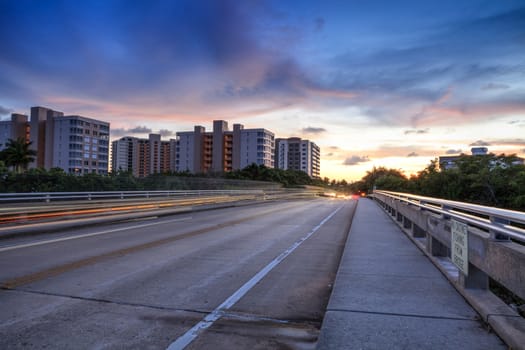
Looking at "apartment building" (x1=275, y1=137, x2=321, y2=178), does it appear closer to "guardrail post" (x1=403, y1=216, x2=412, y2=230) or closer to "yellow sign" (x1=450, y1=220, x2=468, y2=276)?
"guardrail post" (x1=403, y1=216, x2=412, y2=230)

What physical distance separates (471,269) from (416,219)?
5171mm

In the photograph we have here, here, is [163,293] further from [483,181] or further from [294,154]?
[294,154]

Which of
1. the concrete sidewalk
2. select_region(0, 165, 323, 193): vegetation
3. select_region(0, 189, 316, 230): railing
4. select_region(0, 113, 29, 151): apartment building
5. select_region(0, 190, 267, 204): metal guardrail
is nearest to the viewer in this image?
the concrete sidewalk

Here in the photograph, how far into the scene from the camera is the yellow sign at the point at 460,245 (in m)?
5.54

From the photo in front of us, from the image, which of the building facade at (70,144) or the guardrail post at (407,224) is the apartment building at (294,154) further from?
the guardrail post at (407,224)

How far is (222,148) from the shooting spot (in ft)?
427

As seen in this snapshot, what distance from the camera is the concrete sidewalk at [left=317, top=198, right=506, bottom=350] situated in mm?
4156

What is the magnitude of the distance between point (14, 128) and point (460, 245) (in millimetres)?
146793

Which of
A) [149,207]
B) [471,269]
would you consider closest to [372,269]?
[471,269]

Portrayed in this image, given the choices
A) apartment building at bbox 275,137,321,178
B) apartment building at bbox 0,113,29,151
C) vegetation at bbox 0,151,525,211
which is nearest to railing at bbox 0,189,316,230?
vegetation at bbox 0,151,525,211

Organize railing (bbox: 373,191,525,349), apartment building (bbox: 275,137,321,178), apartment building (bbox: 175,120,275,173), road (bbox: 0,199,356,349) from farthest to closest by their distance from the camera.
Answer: apartment building (bbox: 275,137,321,178)
apartment building (bbox: 175,120,275,173)
road (bbox: 0,199,356,349)
railing (bbox: 373,191,525,349)

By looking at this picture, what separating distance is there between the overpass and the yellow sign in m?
0.09

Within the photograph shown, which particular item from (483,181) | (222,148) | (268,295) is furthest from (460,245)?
(222,148)

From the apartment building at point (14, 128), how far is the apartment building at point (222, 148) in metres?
48.8
